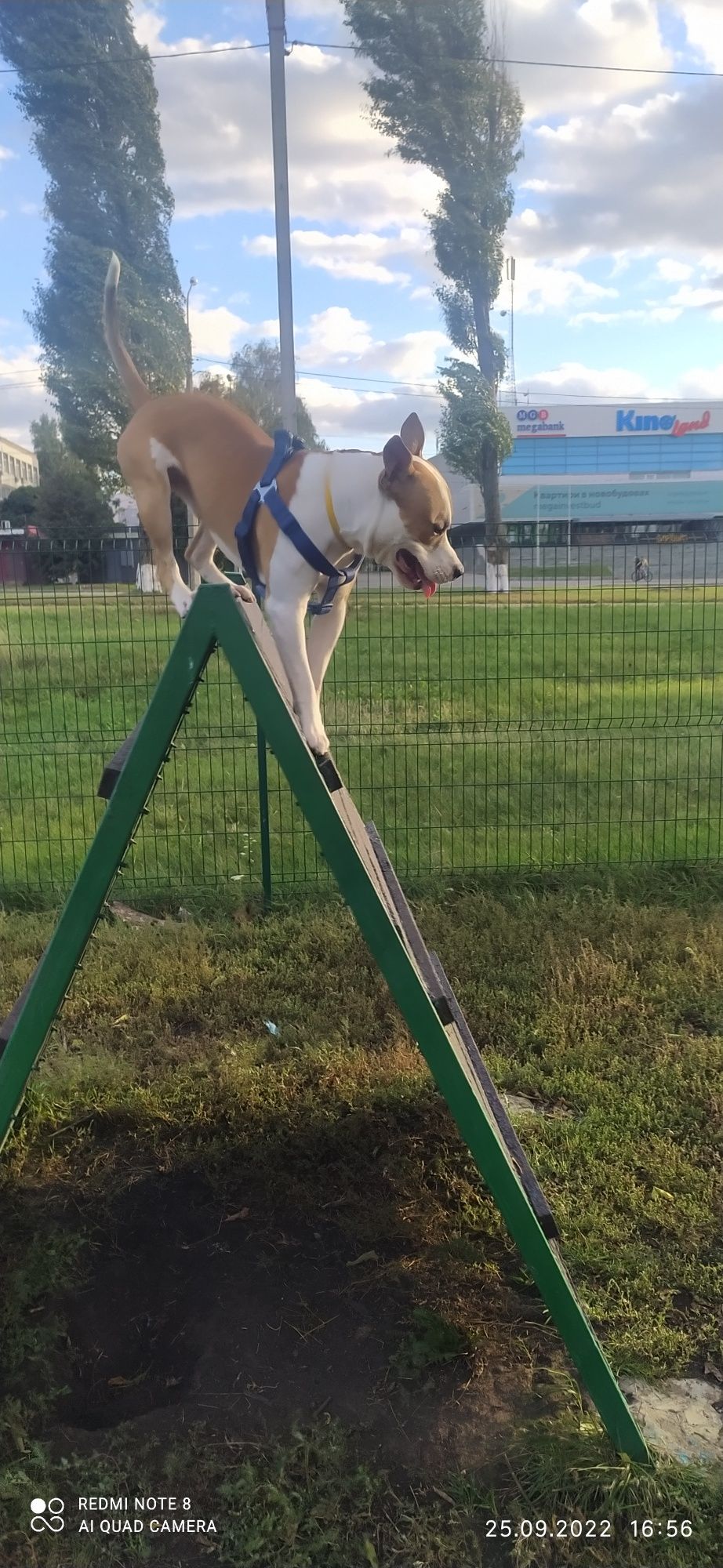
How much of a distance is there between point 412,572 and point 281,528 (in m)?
0.29

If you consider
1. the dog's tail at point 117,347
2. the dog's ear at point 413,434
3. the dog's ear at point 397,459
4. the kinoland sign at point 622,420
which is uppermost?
the kinoland sign at point 622,420

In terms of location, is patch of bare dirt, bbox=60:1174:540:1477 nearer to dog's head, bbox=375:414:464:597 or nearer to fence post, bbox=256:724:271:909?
dog's head, bbox=375:414:464:597

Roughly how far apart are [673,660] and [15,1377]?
35.3 feet

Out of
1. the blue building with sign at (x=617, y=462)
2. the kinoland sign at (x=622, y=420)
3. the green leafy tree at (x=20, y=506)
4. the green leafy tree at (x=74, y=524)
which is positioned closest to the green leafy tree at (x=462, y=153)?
the green leafy tree at (x=74, y=524)

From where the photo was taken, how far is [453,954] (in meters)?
4.69

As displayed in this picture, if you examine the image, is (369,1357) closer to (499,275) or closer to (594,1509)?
(594,1509)

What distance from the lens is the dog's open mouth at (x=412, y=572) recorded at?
1917 millimetres

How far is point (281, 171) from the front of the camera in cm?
251

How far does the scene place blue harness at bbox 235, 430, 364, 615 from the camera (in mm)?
1937

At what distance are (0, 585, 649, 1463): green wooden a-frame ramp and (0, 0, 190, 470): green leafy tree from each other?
123 cm

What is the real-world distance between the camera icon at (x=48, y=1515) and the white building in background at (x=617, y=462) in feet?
119

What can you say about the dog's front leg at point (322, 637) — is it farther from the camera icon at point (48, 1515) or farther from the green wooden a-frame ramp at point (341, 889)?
the camera icon at point (48, 1515)

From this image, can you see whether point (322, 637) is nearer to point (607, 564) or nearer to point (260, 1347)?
point (260, 1347)

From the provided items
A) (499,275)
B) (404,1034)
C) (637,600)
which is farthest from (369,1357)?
(499,275)
